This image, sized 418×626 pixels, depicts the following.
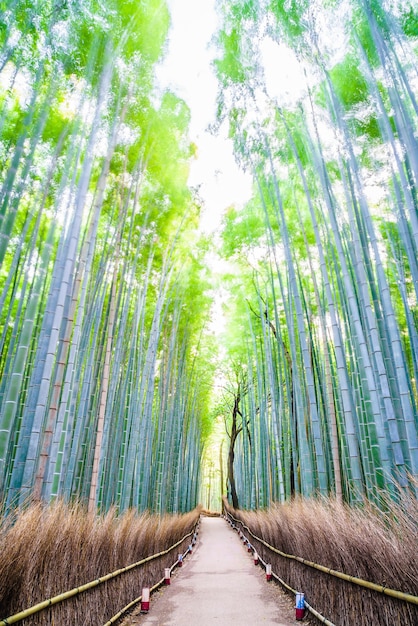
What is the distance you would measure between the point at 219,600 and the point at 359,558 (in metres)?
1.91

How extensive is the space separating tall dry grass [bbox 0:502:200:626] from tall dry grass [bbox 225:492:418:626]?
1339mm

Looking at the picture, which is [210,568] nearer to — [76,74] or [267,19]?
[76,74]

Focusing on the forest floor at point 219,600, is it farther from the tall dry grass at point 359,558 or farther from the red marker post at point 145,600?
the tall dry grass at point 359,558

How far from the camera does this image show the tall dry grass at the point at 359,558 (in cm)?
154

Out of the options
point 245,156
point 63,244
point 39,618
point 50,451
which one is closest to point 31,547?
point 39,618

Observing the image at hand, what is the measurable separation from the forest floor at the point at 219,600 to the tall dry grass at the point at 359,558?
0.26 m

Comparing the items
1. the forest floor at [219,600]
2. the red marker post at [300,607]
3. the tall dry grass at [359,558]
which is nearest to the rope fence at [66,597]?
the forest floor at [219,600]

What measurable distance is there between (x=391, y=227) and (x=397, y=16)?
2.61m

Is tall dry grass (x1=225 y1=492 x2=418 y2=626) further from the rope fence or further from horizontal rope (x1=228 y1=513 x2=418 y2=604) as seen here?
the rope fence

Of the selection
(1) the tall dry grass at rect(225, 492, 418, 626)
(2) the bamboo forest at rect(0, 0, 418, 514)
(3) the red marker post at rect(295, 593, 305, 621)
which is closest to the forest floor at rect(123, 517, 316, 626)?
(3) the red marker post at rect(295, 593, 305, 621)

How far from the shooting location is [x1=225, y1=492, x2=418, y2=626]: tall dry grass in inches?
60.7

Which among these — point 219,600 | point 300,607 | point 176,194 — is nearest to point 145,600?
point 219,600

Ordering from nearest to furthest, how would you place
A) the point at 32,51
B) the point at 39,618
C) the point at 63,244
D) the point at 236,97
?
the point at 39,618 → the point at 63,244 → the point at 32,51 → the point at 236,97

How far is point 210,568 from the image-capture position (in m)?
5.12
